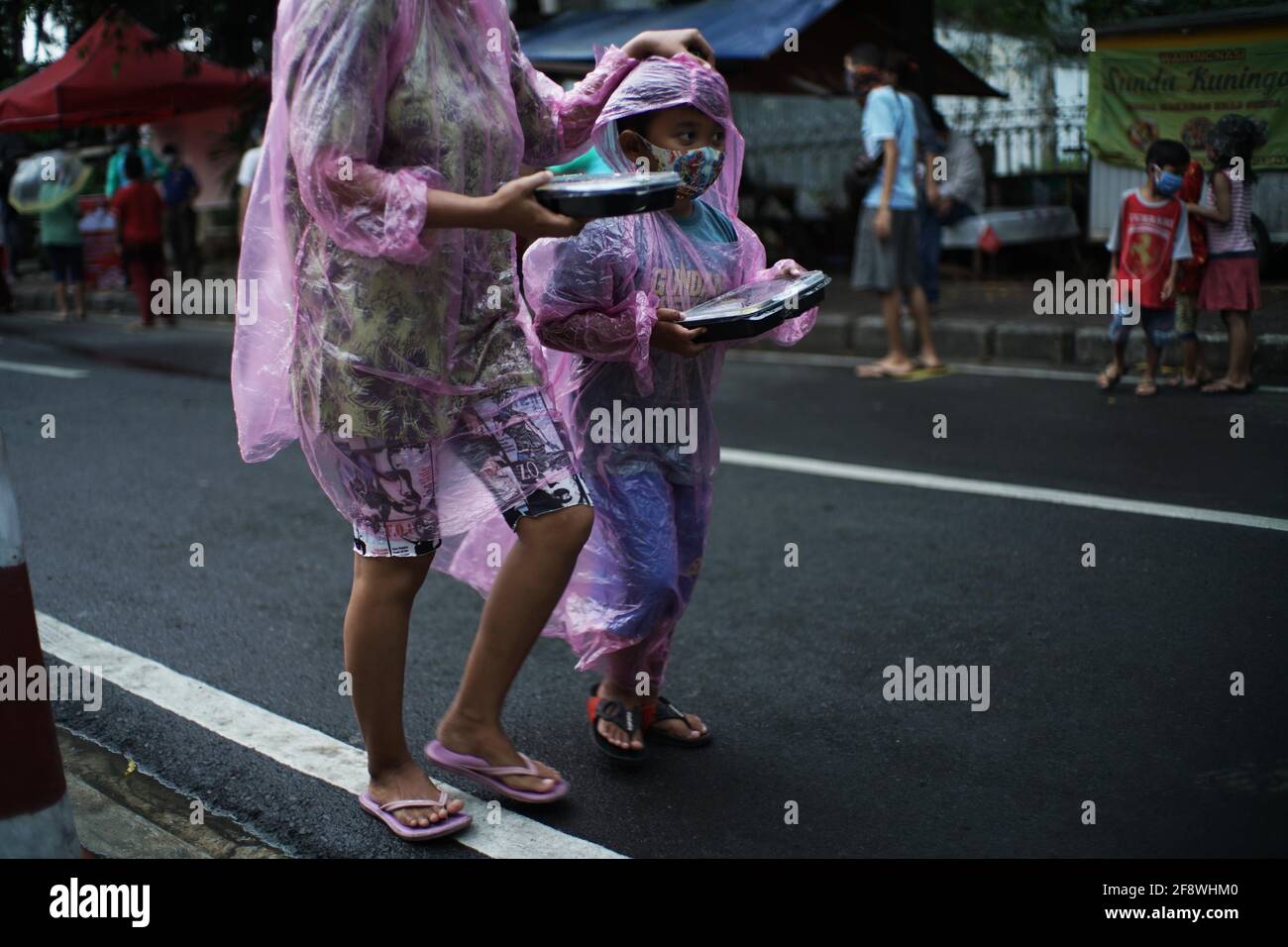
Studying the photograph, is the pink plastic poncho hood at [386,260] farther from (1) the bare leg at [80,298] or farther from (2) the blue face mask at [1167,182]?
(1) the bare leg at [80,298]

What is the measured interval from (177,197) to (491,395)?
43.8 feet

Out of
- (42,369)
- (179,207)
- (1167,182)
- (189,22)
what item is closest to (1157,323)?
(1167,182)

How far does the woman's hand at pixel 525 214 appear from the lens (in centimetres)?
222

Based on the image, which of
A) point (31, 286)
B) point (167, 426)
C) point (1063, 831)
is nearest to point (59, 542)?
point (167, 426)

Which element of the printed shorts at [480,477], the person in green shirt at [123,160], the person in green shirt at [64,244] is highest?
the person in green shirt at [123,160]

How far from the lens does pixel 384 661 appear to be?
8.53 ft

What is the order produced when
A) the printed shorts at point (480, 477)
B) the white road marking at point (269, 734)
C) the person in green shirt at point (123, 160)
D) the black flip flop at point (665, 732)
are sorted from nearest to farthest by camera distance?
the printed shorts at point (480, 477) < the white road marking at point (269, 734) < the black flip flop at point (665, 732) < the person in green shirt at point (123, 160)

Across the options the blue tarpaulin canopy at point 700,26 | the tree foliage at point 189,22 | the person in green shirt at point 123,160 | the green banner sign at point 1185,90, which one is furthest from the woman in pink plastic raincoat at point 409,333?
the person in green shirt at point 123,160

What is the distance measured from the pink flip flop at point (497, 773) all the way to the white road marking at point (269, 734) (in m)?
0.05

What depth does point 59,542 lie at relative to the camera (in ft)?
16.0

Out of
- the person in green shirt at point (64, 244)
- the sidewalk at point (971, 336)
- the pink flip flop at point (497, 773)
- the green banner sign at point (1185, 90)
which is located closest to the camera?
the pink flip flop at point (497, 773)

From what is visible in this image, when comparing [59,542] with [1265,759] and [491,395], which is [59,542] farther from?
[1265,759]

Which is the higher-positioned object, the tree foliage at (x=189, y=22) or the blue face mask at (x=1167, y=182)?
the tree foliage at (x=189, y=22)

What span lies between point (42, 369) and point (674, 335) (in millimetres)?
8053
